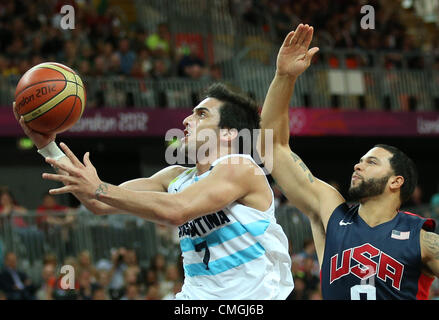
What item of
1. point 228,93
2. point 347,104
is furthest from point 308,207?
point 347,104

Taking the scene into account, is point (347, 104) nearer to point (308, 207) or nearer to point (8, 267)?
point (8, 267)

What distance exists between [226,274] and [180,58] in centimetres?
1184

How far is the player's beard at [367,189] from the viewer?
6305mm

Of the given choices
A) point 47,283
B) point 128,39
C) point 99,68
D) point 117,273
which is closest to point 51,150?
point 47,283

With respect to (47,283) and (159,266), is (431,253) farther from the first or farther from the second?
(159,266)

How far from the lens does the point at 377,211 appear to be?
6.36 meters

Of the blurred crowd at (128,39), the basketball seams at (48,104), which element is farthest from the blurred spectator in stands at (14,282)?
the basketball seams at (48,104)

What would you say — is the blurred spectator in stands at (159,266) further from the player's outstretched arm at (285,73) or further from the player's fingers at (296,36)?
the player's fingers at (296,36)

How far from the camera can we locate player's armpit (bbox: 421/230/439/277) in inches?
234

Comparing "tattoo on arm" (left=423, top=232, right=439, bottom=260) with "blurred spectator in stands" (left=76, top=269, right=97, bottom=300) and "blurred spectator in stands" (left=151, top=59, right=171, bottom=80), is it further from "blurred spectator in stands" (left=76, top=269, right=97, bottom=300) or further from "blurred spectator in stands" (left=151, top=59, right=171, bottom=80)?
"blurred spectator in stands" (left=151, top=59, right=171, bottom=80)

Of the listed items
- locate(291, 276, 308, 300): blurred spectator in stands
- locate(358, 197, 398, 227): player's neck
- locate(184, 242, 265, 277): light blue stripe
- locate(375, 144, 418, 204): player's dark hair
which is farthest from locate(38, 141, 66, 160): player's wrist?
locate(291, 276, 308, 300): blurred spectator in stands

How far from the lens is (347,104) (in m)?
17.5

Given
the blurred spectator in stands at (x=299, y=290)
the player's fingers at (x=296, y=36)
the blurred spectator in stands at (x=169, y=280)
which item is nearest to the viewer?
the player's fingers at (x=296, y=36)

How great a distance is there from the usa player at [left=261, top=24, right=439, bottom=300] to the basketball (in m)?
1.78
